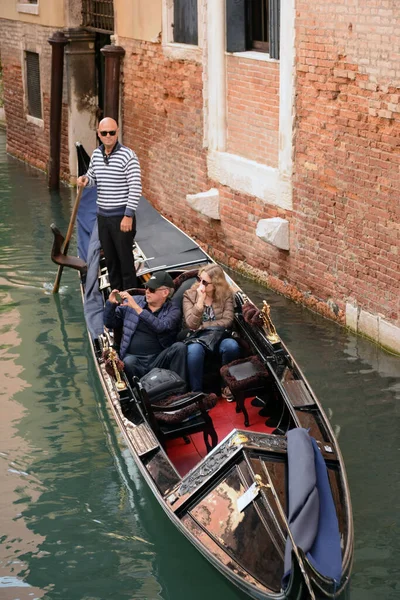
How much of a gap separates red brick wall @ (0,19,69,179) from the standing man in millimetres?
5299

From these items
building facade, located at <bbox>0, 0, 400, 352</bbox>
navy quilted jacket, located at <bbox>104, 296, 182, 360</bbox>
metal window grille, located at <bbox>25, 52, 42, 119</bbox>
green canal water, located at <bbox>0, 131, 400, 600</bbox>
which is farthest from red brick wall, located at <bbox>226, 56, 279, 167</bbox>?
metal window grille, located at <bbox>25, 52, 42, 119</bbox>

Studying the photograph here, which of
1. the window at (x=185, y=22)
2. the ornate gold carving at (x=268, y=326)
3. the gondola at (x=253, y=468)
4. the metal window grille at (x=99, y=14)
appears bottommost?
the gondola at (x=253, y=468)

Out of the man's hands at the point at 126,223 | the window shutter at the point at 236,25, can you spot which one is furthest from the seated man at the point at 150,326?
the window shutter at the point at 236,25

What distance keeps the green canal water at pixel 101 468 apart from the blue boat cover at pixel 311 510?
1.27 feet

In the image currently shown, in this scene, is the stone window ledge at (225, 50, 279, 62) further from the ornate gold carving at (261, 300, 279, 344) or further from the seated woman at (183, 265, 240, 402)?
the ornate gold carving at (261, 300, 279, 344)

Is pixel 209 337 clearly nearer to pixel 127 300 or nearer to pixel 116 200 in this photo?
pixel 127 300

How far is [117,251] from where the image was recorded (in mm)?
7086

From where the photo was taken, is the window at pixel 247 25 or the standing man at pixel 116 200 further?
the window at pixel 247 25

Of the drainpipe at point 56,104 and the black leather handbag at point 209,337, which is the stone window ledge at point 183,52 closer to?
the drainpipe at point 56,104

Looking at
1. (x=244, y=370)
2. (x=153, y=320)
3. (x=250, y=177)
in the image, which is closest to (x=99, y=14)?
(x=250, y=177)

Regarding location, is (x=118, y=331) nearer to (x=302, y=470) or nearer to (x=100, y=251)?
(x=100, y=251)

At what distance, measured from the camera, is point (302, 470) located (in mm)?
4062

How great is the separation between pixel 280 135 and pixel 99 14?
4.61 metres

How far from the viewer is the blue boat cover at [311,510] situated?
12.0 feet
